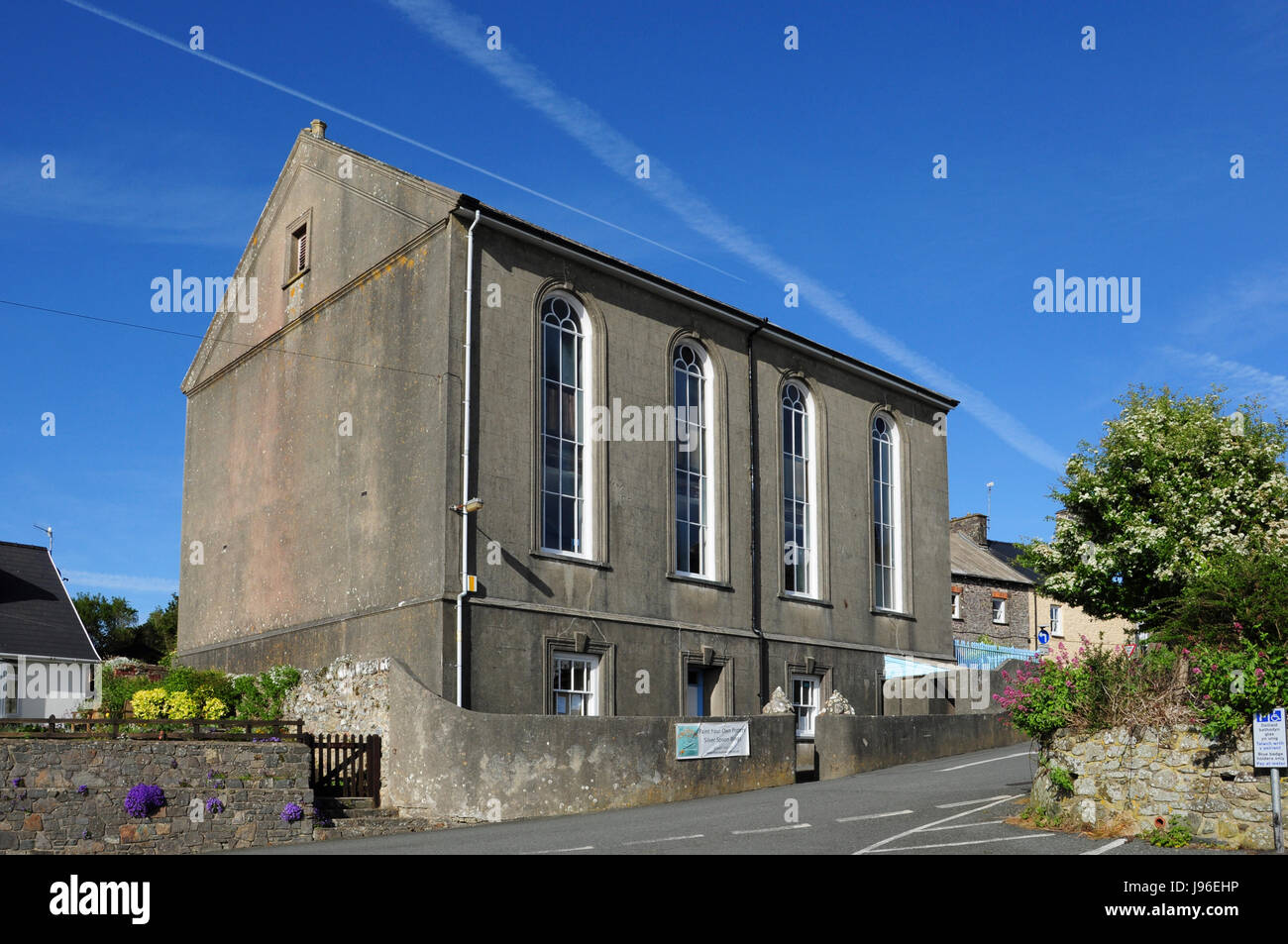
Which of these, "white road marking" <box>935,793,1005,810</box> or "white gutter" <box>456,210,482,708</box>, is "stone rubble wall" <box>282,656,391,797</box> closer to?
"white gutter" <box>456,210,482,708</box>

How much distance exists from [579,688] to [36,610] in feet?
75.2

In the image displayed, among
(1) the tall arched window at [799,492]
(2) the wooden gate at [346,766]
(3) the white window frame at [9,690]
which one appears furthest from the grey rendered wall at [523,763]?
(3) the white window frame at [9,690]

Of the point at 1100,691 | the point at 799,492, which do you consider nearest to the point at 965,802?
the point at 1100,691

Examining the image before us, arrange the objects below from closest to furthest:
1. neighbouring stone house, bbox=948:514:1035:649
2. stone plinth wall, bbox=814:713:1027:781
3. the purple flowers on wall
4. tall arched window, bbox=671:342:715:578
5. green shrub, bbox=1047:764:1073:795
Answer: green shrub, bbox=1047:764:1073:795 → the purple flowers on wall → stone plinth wall, bbox=814:713:1027:781 → tall arched window, bbox=671:342:715:578 → neighbouring stone house, bbox=948:514:1035:649

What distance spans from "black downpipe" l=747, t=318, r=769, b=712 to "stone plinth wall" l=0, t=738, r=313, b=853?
11.7m

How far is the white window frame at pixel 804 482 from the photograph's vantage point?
97.8 ft

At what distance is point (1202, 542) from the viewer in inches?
1204

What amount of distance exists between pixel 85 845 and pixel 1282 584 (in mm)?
15998

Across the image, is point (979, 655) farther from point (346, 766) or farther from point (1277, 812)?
point (1277, 812)

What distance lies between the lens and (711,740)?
22.0 metres

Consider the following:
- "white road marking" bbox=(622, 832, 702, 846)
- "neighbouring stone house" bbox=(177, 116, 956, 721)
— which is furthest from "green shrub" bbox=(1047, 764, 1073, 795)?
"neighbouring stone house" bbox=(177, 116, 956, 721)

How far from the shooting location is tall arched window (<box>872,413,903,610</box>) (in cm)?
3256

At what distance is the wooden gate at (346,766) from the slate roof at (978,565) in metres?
34.0
